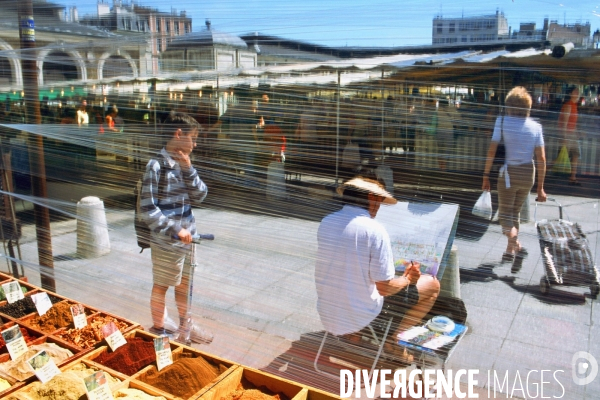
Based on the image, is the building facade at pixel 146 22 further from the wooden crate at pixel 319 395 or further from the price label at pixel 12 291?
the wooden crate at pixel 319 395

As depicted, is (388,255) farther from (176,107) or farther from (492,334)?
(176,107)

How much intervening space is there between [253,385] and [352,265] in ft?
2.00

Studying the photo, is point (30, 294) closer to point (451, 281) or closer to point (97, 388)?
point (97, 388)

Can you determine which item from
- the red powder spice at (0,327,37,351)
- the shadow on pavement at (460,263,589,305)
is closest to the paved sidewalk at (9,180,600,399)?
the shadow on pavement at (460,263,589,305)

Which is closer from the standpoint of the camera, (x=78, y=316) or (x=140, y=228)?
(x=78, y=316)

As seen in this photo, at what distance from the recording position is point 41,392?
1.73 m

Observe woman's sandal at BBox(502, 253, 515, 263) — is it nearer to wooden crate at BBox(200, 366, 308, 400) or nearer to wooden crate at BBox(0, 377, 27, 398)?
wooden crate at BBox(200, 366, 308, 400)

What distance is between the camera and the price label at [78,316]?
7.43ft

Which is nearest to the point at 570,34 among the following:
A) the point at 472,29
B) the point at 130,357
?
the point at 472,29

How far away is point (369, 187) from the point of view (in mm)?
1935

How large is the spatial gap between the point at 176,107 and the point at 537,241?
1793 millimetres

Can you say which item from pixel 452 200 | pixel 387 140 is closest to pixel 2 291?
pixel 387 140

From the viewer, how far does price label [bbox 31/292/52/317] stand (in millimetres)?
2447

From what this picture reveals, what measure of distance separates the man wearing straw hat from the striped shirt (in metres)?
0.71
